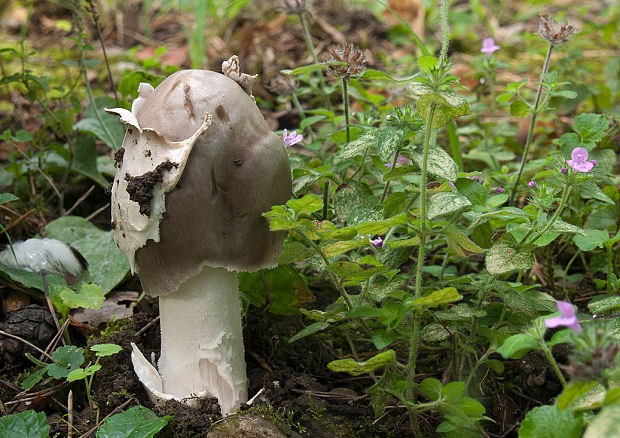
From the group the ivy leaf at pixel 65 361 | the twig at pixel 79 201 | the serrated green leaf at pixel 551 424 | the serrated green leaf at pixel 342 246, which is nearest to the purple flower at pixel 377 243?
the serrated green leaf at pixel 342 246

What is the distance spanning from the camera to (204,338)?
217 cm

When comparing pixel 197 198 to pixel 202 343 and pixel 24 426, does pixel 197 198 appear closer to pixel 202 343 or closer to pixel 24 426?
pixel 202 343

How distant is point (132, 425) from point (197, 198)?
0.75 m

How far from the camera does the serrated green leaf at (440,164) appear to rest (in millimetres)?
1923

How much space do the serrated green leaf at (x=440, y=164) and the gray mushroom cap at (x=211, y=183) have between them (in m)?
0.50

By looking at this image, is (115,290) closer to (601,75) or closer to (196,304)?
(196,304)

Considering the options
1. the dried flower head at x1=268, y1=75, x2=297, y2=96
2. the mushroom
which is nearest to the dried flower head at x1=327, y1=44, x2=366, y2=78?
the mushroom

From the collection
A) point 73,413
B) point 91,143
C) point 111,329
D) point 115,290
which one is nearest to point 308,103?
point 91,143

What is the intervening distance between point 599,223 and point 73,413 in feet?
7.65

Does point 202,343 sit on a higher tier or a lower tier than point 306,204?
lower

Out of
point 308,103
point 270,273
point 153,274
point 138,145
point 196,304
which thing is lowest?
point 308,103

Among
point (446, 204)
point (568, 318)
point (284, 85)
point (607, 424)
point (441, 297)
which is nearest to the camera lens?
point (607, 424)

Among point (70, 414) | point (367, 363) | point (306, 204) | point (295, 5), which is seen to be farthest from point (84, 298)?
point (295, 5)

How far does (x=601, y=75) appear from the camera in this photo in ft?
16.3
